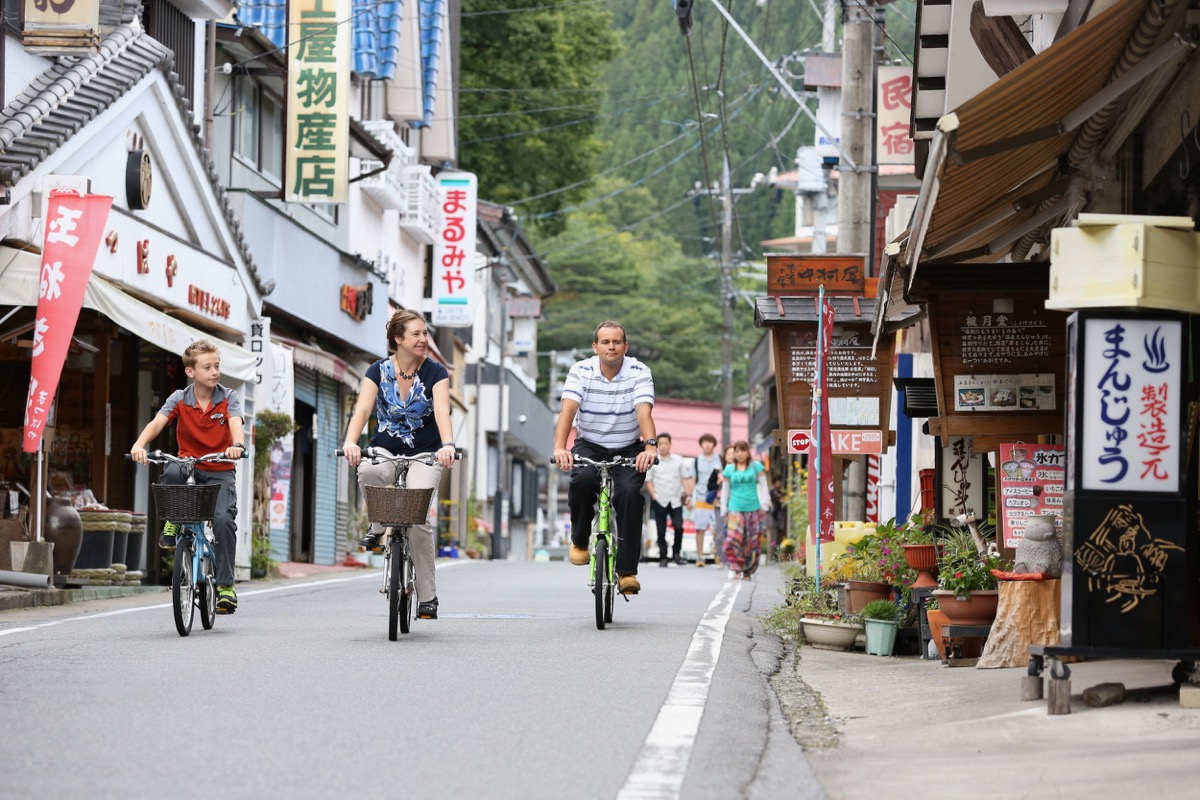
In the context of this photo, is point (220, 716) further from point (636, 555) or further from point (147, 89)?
point (147, 89)

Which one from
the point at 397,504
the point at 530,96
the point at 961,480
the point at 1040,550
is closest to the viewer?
the point at 1040,550

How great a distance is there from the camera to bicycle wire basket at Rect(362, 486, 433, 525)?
428 inches

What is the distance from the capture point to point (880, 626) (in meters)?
12.1

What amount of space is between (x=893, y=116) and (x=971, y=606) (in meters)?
12.3

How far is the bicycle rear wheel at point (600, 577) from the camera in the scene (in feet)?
39.6

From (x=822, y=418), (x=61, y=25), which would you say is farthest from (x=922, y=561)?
(x=61, y=25)

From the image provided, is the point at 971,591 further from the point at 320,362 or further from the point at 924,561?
the point at 320,362

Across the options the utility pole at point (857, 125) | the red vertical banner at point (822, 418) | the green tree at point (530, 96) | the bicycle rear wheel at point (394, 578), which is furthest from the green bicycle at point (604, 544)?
the green tree at point (530, 96)

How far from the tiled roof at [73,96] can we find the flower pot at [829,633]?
774 cm

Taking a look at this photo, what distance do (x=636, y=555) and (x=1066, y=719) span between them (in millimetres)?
5166

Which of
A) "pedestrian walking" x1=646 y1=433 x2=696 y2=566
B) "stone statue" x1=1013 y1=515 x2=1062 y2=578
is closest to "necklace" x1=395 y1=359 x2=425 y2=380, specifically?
"stone statue" x1=1013 y1=515 x2=1062 y2=578

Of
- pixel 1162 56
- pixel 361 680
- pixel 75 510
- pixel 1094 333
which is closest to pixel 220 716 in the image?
pixel 361 680

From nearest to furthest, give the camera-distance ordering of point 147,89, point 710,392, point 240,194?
1. point 147,89
2. point 240,194
3. point 710,392

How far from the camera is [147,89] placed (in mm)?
19828
